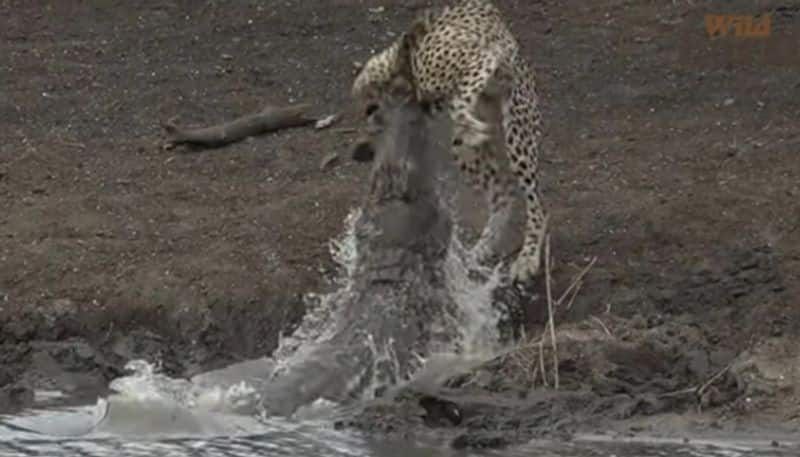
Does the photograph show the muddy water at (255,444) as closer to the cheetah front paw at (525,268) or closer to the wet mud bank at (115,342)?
the wet mud bank at (115,342)

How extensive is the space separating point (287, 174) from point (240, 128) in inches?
29.3

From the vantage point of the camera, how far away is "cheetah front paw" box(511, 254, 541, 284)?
1042cm

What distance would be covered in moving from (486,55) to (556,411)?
2406mm

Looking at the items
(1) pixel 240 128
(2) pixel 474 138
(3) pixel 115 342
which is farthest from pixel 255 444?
(1) pixel 240 128

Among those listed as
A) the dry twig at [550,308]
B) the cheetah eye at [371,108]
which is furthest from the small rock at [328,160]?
the dry twig at [550,308]

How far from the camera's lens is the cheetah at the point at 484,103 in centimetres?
1062

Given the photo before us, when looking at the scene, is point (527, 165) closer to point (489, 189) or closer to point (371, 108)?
point (489, 189)

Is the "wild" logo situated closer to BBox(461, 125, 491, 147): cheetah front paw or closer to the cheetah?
the cheetah

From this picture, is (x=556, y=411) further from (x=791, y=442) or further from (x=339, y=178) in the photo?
(x=339, y=178)

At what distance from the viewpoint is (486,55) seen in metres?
10.9

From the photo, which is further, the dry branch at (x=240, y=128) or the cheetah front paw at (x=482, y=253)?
the dry branch at (x=240, y=128)

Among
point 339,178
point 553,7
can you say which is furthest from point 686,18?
point 339,178

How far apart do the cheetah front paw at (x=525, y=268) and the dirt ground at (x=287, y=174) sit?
19 centimetres

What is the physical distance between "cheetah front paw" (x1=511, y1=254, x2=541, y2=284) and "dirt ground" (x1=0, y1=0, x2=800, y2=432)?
0.19m
